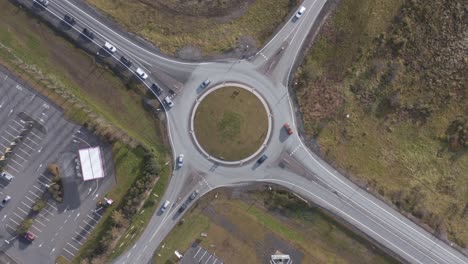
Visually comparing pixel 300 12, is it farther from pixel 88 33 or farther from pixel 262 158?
pixel 88 33

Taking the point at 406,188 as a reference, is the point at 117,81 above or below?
below

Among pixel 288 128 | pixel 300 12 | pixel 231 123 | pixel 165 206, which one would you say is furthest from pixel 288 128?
pixel 165 206

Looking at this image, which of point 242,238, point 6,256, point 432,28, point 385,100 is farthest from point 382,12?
point 6,256

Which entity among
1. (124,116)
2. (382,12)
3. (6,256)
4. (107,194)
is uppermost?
(382,12)

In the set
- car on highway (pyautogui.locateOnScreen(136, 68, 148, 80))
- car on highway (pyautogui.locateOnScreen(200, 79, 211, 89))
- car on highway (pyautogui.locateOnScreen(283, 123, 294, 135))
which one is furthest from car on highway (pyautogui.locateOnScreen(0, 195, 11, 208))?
car on highway (pyautogui.locateOnScreen(283, 123, 294, 135))

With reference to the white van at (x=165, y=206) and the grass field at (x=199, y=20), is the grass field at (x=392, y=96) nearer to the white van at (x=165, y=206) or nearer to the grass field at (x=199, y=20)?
the grass field at (x=199, y=20)

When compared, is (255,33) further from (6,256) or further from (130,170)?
(6,256)
